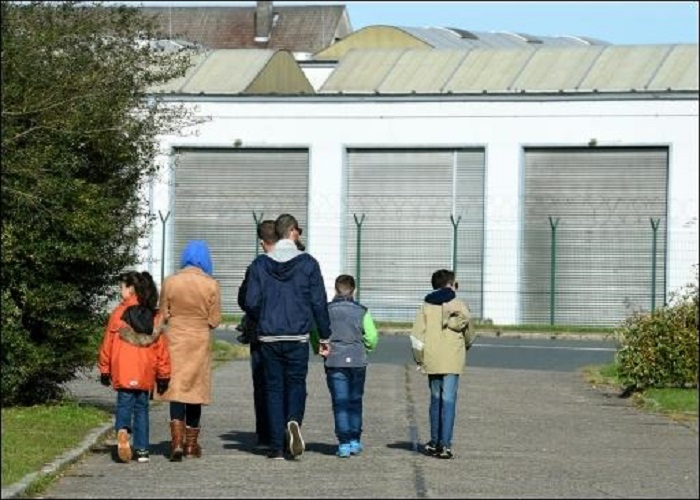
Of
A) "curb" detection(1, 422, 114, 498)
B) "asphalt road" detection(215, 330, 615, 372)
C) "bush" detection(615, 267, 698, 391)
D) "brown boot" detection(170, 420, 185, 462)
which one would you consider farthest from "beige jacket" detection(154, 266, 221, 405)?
"asphalt road" detection(215, 330, 615, 372)

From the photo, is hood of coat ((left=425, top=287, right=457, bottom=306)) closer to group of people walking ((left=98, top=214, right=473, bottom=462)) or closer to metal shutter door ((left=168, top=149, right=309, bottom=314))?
group of people walking ((left=98, top=214, right=473, bottom=462))

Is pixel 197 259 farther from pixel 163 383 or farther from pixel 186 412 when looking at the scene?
pixel 186 412

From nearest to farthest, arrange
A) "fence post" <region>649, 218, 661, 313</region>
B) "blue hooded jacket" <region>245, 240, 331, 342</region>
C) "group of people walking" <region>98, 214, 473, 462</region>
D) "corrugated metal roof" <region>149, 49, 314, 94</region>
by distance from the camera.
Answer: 1. "group of people walking" <region>98, 214, 473, 462</region>
2. "blue hooded jacket" <region>245, 240, 331, 342</region>
3. "fence post" <region>649, 218, 661, 313</region>
4. "corrugated metal roof" <region>149, 49, 314, 94</region>

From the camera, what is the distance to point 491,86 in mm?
47344

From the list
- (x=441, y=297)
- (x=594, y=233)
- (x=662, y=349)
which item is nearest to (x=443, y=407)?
(x=441, y=297)

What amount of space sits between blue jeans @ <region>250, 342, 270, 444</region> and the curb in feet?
4.51

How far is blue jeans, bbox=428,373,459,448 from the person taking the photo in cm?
1510

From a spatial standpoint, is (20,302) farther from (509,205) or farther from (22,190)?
(509,205)

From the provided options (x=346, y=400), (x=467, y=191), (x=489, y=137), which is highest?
(x=489, y=137)

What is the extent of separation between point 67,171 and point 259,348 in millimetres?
2862

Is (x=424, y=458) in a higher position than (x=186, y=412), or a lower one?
lower

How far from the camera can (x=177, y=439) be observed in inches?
573

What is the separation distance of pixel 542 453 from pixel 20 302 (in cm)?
484

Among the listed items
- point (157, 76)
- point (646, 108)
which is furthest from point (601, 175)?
point (157, 76)
